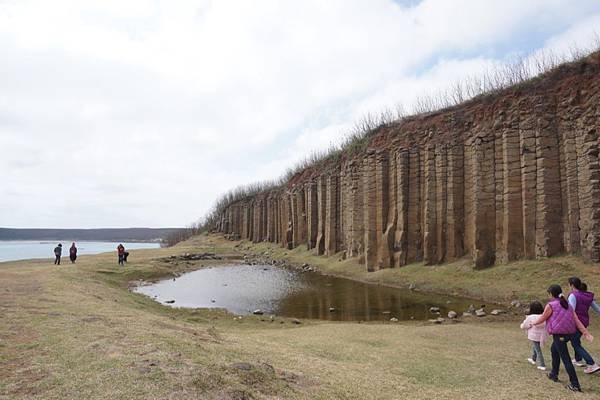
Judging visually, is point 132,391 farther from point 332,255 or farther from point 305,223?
point 305,223

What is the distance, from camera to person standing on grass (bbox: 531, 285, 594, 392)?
7613 mm

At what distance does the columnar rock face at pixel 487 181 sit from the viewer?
69.8ft

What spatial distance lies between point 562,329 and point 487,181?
19176 millimetres

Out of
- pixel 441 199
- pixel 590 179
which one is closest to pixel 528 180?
pixel 590 179

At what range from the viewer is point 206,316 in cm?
1748

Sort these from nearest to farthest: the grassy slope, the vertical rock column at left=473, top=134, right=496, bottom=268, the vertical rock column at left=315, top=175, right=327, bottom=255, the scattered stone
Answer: the grassy slope, the scattered stone, the vertical rock column at left=473, top=134, right=496, bottom=268, the vertical rock column at left=315, top=175, right=327, bottom=255

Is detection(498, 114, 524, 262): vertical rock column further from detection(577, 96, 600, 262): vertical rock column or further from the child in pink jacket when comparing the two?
the child in pink jacket

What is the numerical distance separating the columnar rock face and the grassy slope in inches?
375

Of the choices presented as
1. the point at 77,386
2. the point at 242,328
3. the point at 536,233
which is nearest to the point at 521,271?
the point at 536,233

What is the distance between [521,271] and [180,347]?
19.0 meters

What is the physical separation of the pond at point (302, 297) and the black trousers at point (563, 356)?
947 centimetres

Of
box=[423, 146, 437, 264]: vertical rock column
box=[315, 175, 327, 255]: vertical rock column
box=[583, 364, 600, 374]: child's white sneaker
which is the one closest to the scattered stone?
box=[583, 364, 600, 374]: child's white sneaker

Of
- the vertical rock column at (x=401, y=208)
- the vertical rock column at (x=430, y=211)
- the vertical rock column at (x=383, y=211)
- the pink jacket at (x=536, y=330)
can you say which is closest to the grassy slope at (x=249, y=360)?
the pink jacket at (x=536, y=330)

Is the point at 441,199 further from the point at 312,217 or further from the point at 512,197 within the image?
the point at 312,217
